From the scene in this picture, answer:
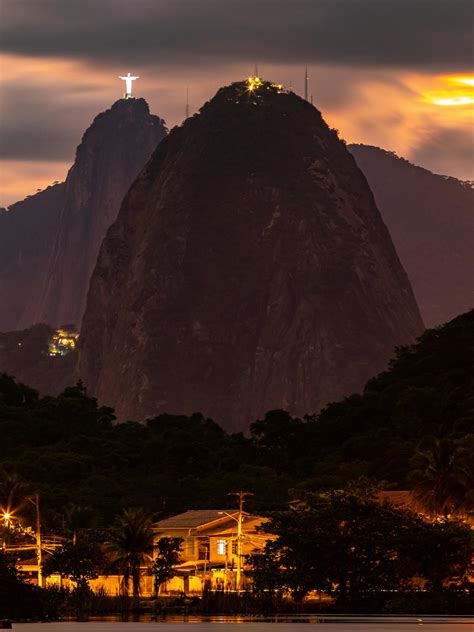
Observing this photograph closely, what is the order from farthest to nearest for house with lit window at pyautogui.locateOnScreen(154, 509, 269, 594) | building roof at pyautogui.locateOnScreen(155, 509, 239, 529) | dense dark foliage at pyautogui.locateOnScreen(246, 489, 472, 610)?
building roof at pyautogui.locateOnScreen(155, 509, 239, 529), house with lit window at pyautogui.locateOnScreen(154, 509, 269, 594), dense dark foliage at pyautogui.locateOnScreen(246, 489, 472, 610)

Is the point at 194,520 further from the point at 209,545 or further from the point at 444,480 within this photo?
the point at 444,480

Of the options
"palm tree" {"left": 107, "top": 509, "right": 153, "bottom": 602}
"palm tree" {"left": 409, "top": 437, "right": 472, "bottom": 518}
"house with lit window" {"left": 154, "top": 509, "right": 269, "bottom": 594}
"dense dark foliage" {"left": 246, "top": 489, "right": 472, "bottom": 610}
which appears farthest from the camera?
"house with lit window" {"left": 154, "top": 509, "right": 269, "bottom": 594}

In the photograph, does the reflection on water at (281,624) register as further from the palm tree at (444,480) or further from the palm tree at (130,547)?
the palm tree at (130,547)

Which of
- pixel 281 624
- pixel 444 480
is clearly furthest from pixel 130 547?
pixel 281 624

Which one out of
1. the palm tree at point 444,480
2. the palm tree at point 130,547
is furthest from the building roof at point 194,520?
the palm tree at point 444,480

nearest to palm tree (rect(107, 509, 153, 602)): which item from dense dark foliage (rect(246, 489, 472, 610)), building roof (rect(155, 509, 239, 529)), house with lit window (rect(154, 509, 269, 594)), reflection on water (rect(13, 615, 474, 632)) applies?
house with lit window (rect(154, 509, 269, 594))

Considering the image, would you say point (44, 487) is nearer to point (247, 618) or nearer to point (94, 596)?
point (94, 596)

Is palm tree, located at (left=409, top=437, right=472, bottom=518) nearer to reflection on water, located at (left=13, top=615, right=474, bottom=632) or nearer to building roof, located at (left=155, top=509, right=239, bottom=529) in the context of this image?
building roof, located at (left=155, top=509, right=239, bottom=529)
